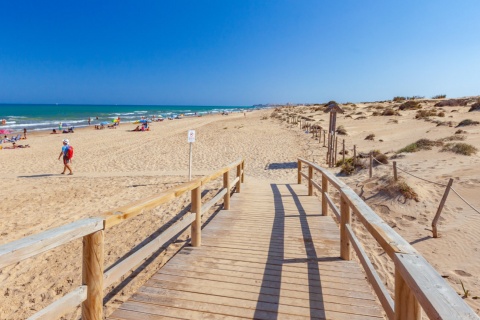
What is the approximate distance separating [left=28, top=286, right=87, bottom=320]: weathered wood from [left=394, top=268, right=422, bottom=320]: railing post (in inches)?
79.5

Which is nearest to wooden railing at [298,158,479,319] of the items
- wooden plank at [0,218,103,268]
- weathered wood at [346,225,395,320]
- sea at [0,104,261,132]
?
weathered wood at [346,225,395,320]

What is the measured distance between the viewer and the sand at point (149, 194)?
4.35 m

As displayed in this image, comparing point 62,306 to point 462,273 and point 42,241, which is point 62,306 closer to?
point 42,241

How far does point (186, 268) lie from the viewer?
356 centimetres

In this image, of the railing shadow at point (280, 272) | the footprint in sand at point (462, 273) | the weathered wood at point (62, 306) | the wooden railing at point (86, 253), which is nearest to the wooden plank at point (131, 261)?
the wooden railing at point (86, 253)

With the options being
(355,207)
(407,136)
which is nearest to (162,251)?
(355,207)

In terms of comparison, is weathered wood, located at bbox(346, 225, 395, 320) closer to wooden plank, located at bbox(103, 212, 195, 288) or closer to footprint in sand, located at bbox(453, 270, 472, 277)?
wooden plank, located at bbox(103, 212, 195, 288)

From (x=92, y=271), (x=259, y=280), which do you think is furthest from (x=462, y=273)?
(x=92, y=271)

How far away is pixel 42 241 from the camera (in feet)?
5.57

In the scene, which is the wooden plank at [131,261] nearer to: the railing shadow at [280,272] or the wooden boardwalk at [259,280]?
the wooden boardwalk at [259,280]

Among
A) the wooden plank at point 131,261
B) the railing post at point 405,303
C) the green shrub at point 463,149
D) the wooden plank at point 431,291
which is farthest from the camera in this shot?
the green shrub at point 463,149

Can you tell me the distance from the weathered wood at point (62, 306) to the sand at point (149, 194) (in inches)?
60.6

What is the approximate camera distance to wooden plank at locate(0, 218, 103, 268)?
4.96 feet

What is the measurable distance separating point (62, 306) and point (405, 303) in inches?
81.1
